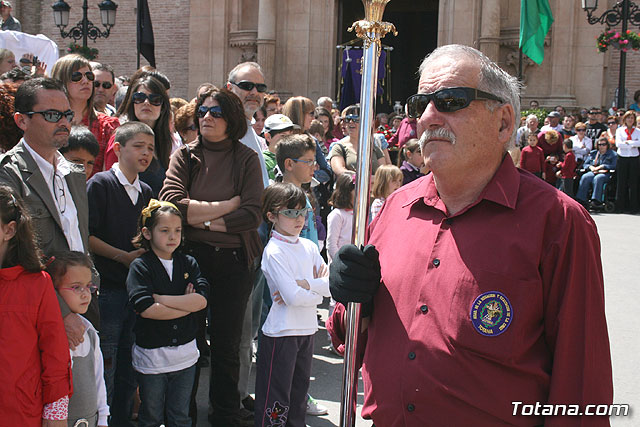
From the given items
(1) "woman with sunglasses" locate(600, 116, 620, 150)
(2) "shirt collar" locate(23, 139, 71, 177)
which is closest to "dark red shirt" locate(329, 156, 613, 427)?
(2) "shirt collar" locate(23, 139, 71, 177)

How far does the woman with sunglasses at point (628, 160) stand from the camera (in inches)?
658

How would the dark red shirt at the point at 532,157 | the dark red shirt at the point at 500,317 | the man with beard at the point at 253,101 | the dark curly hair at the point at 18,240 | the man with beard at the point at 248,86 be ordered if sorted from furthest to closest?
the dark red shirt at the point at 532,157 < the man with beard at the point at 248,86 < the man with beard at the point at 253,101 < the dark curly hair at the point at 18,240 < the dark red shirt at the point at 500,317

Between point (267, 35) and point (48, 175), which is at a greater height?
point (267, 35)

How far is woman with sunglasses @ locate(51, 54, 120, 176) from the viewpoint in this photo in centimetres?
579

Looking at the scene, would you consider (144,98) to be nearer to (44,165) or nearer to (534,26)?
(44,165)

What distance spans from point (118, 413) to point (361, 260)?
115 inches

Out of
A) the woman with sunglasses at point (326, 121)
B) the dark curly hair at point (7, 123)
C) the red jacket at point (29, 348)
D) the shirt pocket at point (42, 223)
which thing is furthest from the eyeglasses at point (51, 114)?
the woman with sunglasses at point (326, 121)

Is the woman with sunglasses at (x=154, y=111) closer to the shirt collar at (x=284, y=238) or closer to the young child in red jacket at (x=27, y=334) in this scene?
the shirt collar at (x=284, y=238)

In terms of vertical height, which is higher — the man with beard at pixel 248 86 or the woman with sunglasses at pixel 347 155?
the man with beard at pixel 248 86

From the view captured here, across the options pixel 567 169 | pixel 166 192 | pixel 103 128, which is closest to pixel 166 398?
pixel 166 192

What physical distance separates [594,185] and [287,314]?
46.3ft

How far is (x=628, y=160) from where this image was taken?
55.0 ft

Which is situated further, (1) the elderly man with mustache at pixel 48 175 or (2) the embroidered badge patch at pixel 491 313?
(1) the elderly man with mustache at pixel 48 175

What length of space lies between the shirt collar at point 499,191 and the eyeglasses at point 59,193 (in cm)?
210
